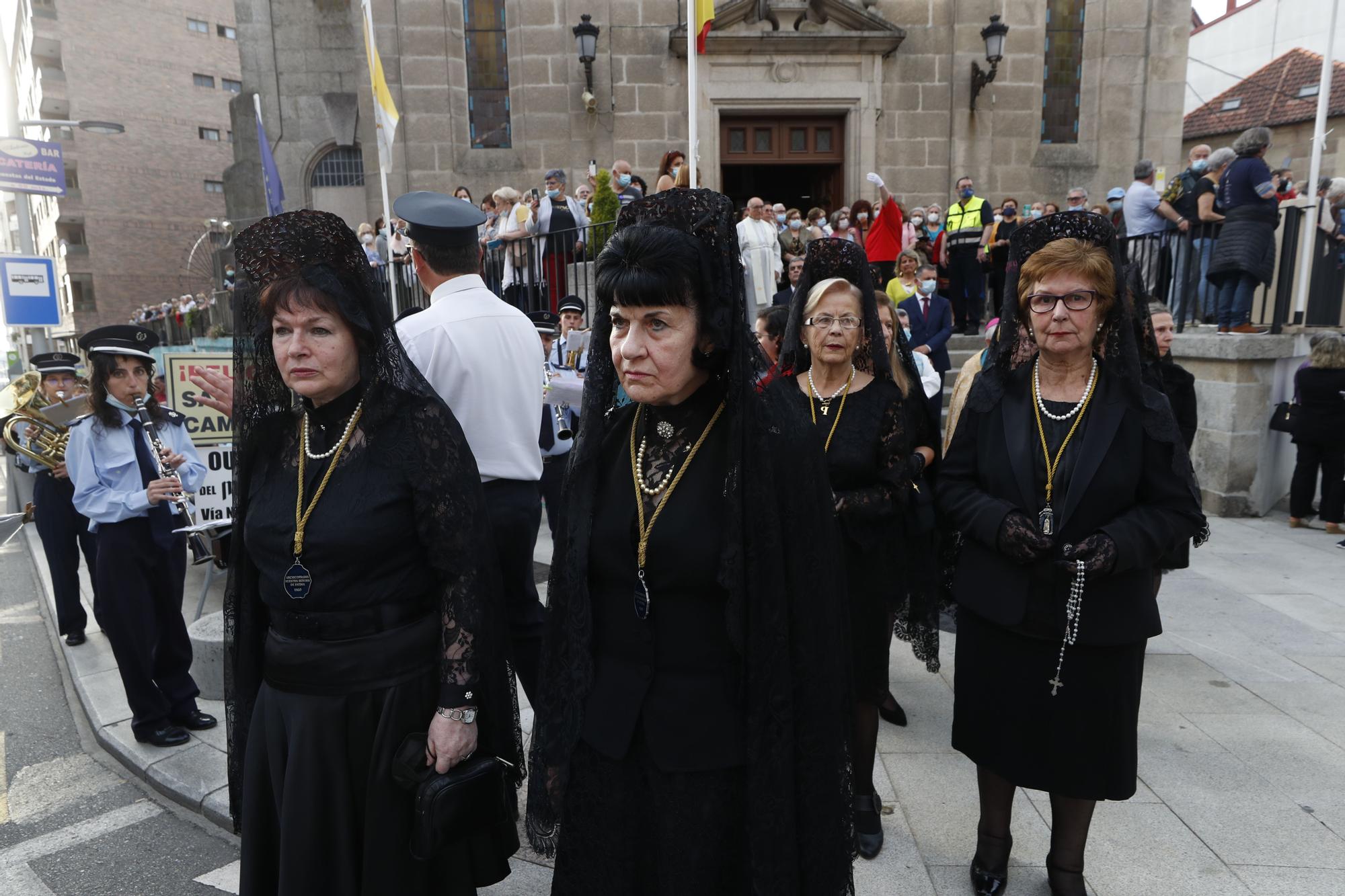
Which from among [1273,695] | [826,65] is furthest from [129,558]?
[826,65]

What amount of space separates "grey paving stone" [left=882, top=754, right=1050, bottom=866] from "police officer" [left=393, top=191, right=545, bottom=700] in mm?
1696

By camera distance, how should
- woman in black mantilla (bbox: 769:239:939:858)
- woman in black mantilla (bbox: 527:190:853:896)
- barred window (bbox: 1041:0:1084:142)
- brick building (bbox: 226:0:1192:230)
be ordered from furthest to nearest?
barred window (bbox: 1041:0:1084:142) < brick building (bbox: 226:0:1192:230) < woman in black mantilla (bbox: 769:239:939:858) < woman in black mantilla (bbox: 527:190:853:896)

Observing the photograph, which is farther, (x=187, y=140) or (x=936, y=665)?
(x=187, y=140)

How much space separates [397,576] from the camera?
2.27 metres

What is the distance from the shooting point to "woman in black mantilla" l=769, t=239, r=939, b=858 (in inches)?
126

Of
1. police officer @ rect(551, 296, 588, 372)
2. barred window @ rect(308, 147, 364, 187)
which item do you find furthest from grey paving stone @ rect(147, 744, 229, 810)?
barred window @ rect(308, 147, 364, 187)

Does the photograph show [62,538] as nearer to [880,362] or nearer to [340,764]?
[340,764]

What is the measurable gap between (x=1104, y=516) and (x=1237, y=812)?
188 cm

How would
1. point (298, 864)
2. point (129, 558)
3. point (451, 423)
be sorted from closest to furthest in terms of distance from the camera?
point (298, 864) < point (451, 423) < point (129, 558)

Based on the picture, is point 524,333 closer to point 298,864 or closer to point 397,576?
point 397,576

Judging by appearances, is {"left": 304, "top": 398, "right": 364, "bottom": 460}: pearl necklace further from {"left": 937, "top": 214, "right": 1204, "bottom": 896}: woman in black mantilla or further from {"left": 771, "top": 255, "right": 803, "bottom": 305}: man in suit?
{"left": 771, "top": 255, "right": 803, "bottom": 305}: man in suit

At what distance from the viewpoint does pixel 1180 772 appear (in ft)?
12.5

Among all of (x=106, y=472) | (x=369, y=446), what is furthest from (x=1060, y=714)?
(x=106, y=472)

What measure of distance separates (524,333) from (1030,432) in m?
1.98
